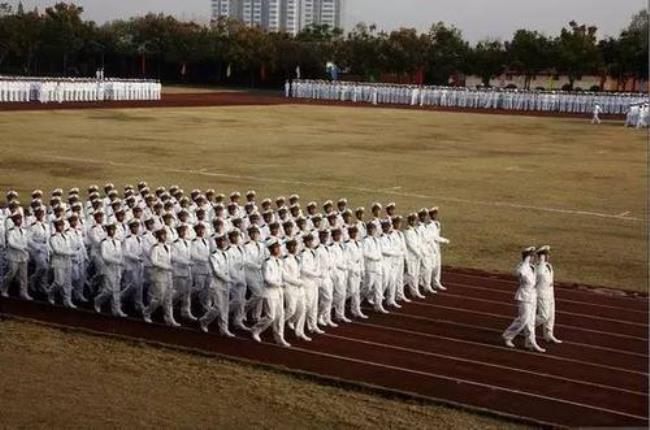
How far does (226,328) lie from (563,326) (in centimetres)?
400

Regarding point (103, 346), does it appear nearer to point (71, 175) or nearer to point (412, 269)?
point (412, 269)

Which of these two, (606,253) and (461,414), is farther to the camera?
(606,253)

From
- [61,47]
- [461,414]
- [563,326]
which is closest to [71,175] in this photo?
[563,326]

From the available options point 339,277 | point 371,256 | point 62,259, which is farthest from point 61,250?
point 371,256

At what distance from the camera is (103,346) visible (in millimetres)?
10047

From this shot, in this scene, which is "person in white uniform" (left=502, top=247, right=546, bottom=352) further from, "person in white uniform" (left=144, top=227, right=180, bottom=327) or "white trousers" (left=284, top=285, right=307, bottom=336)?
"person in white uniform" (left=144, top=227, right=180, bottom=327)

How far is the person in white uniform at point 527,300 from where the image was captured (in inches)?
400

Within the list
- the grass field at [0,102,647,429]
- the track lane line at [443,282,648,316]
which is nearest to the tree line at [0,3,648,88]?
the grass field at [0,102,647,429]

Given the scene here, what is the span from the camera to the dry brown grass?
808 centimetres

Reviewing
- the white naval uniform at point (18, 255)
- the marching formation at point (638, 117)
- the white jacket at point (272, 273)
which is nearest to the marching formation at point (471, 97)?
the marching formation at point (638, 117)

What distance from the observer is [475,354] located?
33.2 feet

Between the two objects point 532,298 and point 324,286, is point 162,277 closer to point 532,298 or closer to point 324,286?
point 324,286

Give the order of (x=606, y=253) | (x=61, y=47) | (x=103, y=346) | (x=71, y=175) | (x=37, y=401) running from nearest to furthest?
1. (x=37, y=401)
2. (x=103, y=346)
3. (x=606, y=253)
4. (x=71, y=175)
5. (x=61, y=47)

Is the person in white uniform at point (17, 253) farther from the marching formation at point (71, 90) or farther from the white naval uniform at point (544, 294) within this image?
the marching formation at point (71, 90)
